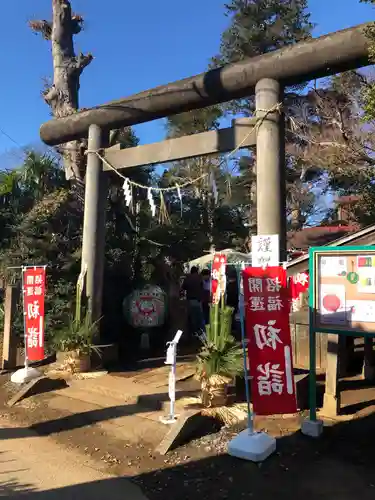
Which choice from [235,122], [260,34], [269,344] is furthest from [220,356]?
[260,34]

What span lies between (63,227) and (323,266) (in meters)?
6.33

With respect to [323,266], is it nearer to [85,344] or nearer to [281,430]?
[281,430]

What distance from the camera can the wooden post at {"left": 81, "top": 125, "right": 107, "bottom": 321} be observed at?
8234 millimetres

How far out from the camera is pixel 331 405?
5.29 m

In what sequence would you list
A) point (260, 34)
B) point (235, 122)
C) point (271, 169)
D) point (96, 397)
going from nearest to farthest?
1. point (271, 169)
2. point (96, 397)
3. point (235, 122)
4. point (260, 34)

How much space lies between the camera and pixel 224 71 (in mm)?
6711

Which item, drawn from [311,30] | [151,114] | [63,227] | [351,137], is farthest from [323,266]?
[311,30]

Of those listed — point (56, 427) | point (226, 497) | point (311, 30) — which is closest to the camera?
point (226, 497)

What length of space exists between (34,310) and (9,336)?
49.7 inches

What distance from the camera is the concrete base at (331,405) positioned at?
17.3 feet

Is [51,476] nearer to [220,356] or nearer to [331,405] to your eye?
[220,356]

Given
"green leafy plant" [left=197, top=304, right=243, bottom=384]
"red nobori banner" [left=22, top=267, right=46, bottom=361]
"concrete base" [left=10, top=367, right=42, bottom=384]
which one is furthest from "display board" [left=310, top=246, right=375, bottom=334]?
"concrete base" [left=10, top=367, right=42, bottom=384]

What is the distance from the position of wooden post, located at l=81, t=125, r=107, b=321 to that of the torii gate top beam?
52 cm

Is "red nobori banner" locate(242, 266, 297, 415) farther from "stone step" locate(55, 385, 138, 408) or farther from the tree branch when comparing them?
the tree branch
